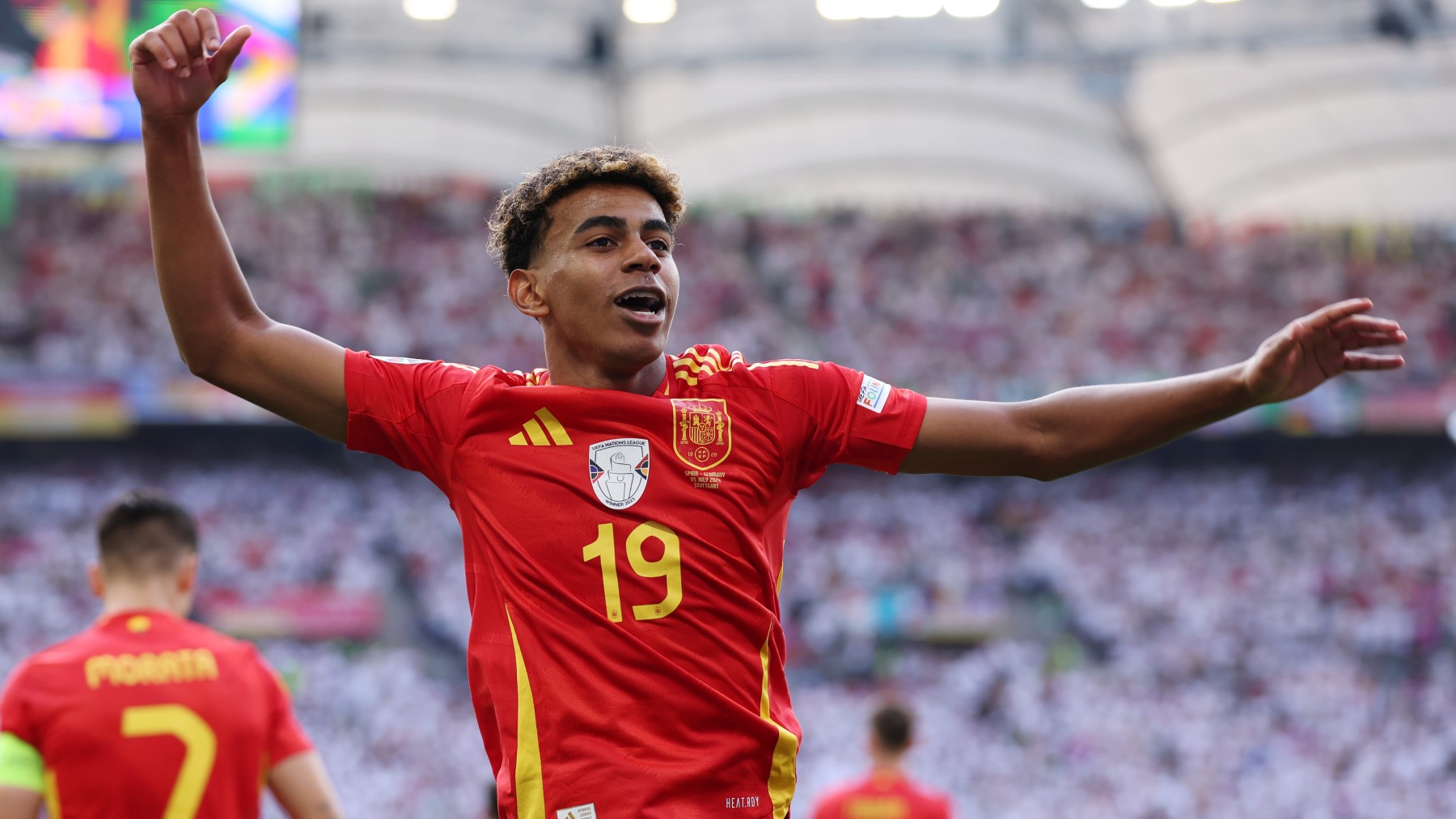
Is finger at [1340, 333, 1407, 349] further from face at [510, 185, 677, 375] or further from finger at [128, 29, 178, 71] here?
finger at [128, 29, 178, 71]

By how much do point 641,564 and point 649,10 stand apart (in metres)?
19.4

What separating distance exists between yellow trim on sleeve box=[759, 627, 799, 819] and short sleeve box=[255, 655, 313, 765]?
1886 millimetres

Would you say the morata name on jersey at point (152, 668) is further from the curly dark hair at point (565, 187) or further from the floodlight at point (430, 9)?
the floodlight at point (430, 9)

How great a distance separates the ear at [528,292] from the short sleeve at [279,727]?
5.45 feet

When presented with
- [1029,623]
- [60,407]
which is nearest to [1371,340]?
[1029,623]

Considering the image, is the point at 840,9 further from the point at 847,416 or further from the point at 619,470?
the point at 619,470

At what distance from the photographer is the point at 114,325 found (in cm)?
2288

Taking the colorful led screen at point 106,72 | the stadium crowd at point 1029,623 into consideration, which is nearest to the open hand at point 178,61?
the stadium crowd at point 1029,623

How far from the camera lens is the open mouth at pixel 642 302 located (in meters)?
2.61

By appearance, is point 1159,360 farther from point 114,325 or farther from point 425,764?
point 114,325

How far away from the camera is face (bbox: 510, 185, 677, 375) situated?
2.60m

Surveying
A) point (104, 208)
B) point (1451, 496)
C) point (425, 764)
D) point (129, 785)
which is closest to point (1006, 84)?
point (1451, 496)

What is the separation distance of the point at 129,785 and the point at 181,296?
1709 millimetres

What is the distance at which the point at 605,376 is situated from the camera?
2670 millimetres
